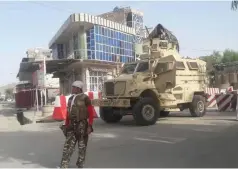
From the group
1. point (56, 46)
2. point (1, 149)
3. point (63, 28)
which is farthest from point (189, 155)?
point (56, 46)

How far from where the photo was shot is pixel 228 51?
69.0 m

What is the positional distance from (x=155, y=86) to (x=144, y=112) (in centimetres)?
129

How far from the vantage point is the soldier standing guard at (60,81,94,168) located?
22.3ft

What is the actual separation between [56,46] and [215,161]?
3497 cm

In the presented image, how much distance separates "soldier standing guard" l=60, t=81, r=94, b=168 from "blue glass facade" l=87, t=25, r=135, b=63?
24.7 metres

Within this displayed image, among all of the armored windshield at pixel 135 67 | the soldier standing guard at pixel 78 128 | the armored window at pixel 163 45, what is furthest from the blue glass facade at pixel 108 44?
the soldier standing guard at pixel 78 128

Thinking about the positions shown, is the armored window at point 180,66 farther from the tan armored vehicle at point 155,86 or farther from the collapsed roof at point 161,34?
the collapsed roof at point 161,34

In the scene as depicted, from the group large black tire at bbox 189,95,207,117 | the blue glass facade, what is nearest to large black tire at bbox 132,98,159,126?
large black tire at bbox 189,95,207,117

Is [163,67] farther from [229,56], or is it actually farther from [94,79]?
[229,56]

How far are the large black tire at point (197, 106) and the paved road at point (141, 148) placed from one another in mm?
3657

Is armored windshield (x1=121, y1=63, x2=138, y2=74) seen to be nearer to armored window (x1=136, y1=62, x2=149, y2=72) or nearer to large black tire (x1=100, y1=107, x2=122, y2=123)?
armored window (x1=136, y1=62, x2=149, y2=72)

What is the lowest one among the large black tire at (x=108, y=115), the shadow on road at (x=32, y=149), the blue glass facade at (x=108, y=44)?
the shadow on road at (x=32, y=149)

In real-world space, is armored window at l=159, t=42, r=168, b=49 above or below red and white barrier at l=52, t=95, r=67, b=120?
above

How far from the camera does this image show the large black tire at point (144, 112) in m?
13.5
